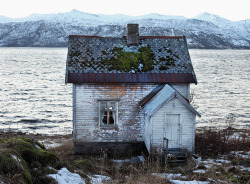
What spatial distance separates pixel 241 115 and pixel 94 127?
23.7 metres

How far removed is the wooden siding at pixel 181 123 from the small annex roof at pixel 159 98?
295 millimetres

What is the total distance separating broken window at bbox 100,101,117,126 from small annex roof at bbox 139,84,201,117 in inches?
65.0

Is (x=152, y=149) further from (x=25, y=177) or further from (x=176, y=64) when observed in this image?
(x=25, y=177)

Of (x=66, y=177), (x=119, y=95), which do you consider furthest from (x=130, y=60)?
Result: (x=66, y=177)

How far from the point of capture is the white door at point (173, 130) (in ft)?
50.9

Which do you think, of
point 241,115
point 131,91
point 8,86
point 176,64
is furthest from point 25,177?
point 8,86

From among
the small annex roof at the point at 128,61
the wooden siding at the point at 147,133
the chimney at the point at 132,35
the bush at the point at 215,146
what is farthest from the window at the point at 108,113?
the bush at the point at 215,146

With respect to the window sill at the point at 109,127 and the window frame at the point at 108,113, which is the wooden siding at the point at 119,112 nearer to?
the window sill at the point at 109,127

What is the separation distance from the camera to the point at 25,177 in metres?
6.98

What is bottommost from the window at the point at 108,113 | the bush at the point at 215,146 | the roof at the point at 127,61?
the bush at the point at 215,146

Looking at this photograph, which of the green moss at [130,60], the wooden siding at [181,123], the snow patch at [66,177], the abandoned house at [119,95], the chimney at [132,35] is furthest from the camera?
the chimney at [132,35]

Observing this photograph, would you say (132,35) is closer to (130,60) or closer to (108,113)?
(130,60)

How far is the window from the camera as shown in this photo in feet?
55.2

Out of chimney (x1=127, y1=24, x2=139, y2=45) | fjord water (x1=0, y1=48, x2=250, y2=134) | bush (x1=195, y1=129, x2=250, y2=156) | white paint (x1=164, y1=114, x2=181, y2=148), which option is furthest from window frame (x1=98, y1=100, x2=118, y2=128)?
fjord water (x1=0, y1=48, x2=250, y2=134)
